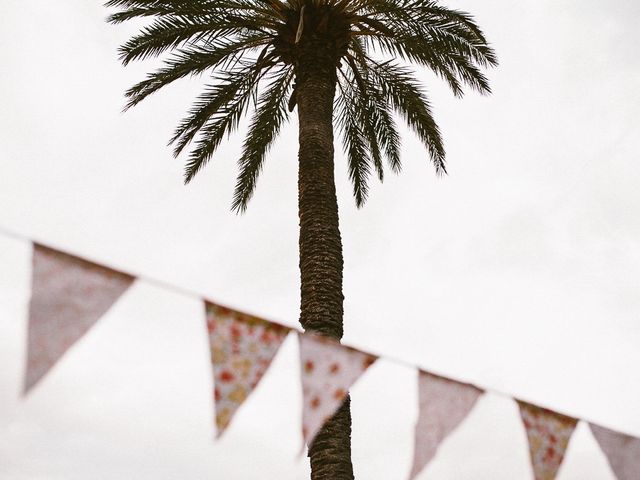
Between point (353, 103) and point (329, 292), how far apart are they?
408 centimetres

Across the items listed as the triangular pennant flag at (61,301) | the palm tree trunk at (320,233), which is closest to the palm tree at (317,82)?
the palm tree trunk at (320,233)

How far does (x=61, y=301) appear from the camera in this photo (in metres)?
3.07

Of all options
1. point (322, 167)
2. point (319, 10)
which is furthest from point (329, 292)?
point (319, 10)

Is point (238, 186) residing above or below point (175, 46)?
below

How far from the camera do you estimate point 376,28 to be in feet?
25.3

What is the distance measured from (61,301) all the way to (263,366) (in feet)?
3.79

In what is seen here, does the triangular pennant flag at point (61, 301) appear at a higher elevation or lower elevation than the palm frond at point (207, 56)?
lower

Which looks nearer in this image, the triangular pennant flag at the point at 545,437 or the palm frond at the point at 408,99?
the triangular pennant flag at the point at 545,437

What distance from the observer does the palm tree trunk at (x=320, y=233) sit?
558 cm

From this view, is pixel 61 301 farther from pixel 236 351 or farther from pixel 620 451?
pixel 620 451

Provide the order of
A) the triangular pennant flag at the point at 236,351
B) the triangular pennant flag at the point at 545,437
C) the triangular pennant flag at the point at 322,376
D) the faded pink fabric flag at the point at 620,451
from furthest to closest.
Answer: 1. the faded pink fabric flag at the point at 620,451
2. the triangular pennant flag at the point at 545,437
3. the triangular pennant flag at the point at 322,376
4. the triangular pennant flag at the point at 236,351

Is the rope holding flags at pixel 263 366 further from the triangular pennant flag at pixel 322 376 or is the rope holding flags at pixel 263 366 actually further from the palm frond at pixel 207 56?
the palm frond at pixel 207 56

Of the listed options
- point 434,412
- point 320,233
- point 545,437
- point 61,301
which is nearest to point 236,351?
point 61,301

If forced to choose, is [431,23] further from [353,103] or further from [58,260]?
[58,260]
